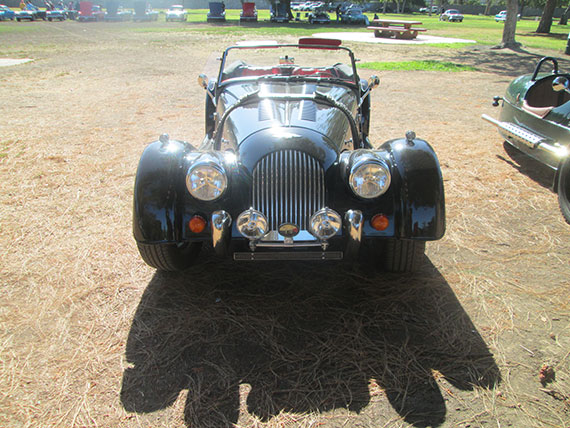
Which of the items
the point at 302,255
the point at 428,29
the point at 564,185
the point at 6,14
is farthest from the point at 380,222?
A: the point at 6,14

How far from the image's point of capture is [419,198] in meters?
2.60

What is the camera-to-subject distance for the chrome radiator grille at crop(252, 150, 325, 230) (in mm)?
2648

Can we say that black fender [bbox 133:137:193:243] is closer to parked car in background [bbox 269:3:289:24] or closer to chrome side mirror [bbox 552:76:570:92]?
chrome side mirror [bbox 552:76:570:92]

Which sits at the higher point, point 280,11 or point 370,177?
point 280,11

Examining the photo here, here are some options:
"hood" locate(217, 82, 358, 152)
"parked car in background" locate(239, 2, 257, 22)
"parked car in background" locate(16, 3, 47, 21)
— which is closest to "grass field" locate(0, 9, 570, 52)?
"parked car in background" locate(239, 2, 257, 22)

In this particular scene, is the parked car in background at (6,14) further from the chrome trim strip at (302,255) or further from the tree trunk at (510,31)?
the chrome trim strip at (302,255)

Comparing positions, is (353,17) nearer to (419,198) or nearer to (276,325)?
(419,198)

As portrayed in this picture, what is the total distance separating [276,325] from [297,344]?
21 cm

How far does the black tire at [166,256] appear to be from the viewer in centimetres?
281

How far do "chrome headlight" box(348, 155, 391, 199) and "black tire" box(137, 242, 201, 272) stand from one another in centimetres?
130

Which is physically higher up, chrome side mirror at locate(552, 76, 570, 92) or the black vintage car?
chrome side mirror at locate(552, 76, 570, 92)

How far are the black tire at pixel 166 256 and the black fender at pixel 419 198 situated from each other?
1491 millimetres

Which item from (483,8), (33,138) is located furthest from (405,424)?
(483,8)

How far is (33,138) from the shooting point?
6.17m
